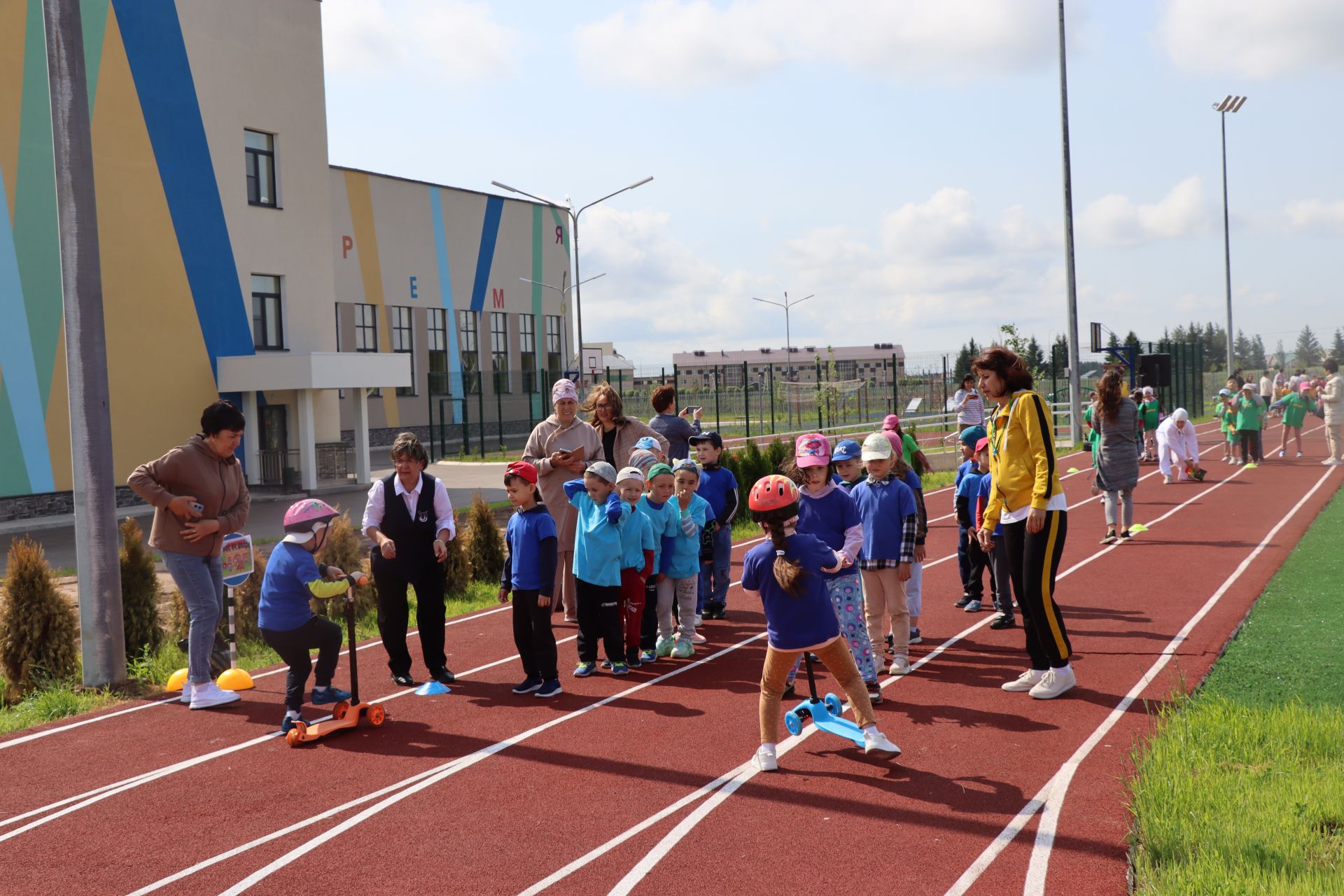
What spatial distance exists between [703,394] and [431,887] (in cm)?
3774

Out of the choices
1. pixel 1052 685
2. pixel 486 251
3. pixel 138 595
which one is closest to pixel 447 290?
pixel 486 251

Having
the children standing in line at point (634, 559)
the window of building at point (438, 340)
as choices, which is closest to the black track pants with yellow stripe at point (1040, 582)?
the children standing in line at point (634, 559)

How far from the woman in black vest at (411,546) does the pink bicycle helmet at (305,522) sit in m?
0.79

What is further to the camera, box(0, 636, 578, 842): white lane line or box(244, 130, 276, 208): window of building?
box(244, 130, 276, 208): window of building

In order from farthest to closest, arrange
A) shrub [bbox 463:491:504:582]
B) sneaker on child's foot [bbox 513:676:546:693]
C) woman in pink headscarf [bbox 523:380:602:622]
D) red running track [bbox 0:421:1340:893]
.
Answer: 1. shrub [bbox 463:491:504:582]
2. woman in pink headscarf [bbox 523:380:602:622]
3. sneaker on child's foot [bbox 513:676:546:693]
4. red running track [bbox 0:421:1340:893]

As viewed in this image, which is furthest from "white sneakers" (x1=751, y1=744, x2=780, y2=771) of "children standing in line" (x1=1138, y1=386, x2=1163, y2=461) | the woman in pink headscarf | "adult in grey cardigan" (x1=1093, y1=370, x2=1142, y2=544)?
"children standing in line" (x1=1138, y1=386, x2=1163, y2=461)

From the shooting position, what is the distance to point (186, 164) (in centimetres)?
2450

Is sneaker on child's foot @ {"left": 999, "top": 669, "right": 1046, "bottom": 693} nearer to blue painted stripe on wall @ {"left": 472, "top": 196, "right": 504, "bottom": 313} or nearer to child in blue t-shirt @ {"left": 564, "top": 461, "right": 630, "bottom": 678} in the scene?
child in blue t-shirt @ {"left": 564, "top": 461, "right": 630, "bottom": 678}

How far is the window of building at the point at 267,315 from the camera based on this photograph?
1067 inches

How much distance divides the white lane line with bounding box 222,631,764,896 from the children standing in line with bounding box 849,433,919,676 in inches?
60.4

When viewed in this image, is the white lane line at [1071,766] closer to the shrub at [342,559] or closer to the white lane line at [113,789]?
the white lane line at [113,789]

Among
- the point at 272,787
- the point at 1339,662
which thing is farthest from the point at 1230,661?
the point at 272,787

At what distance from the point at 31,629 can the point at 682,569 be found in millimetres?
5163

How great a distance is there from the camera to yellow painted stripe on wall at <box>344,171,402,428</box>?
4356 centimetres
